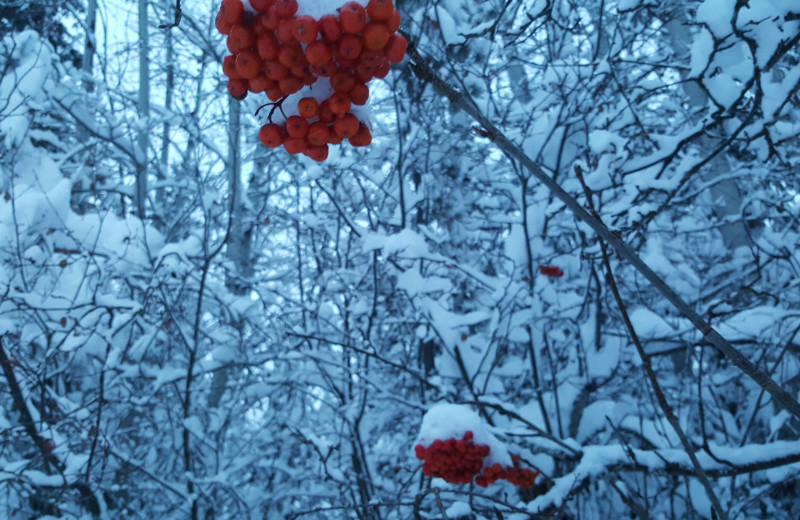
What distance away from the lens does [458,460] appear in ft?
7.32

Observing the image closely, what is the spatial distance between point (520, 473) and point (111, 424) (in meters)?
3.00

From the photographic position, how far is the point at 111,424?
12.5ft

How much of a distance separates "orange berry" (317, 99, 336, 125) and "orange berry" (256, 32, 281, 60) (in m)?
0.14

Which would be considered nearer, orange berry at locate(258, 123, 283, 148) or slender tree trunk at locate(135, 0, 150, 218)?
orange berry at locate(258, 123, 283, 148)

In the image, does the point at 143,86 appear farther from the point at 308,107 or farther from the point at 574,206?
the point at 574,206

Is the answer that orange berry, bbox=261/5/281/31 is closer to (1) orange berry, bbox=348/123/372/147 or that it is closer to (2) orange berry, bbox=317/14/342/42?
(2) orange berry, bbox=317/14/342/42

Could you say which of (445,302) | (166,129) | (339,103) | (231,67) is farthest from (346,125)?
(166,129)

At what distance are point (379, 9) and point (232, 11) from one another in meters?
0.29

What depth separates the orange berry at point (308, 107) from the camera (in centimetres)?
108

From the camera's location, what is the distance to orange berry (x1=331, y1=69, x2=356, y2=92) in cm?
104

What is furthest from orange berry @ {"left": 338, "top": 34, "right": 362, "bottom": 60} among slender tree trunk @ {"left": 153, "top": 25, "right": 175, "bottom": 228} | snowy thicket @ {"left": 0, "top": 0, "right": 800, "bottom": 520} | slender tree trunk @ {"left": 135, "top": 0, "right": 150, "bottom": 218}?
slender tree trunk @ {"left": 135, "top": 0, "right": 150, "bottom": 218}

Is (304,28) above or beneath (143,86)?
beneath

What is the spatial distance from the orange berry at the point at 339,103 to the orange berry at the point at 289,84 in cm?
7

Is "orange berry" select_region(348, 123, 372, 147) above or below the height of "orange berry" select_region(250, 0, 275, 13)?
below
